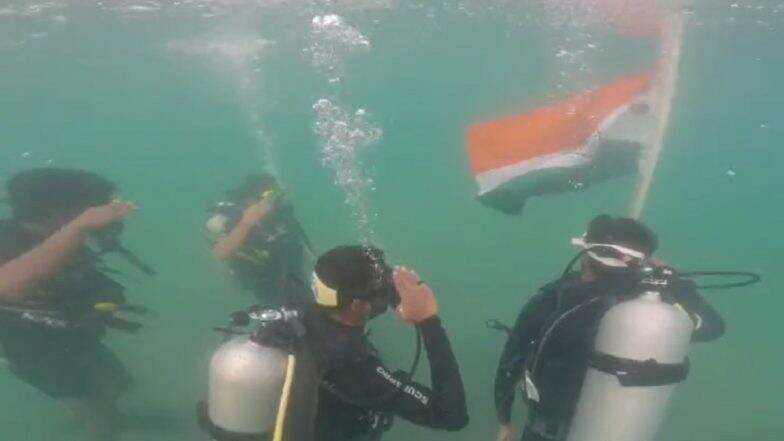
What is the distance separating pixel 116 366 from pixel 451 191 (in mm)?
65322

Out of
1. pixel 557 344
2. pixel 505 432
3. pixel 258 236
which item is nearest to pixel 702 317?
pixel 557 344

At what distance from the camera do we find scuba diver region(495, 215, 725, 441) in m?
4.91

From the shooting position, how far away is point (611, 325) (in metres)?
4.96

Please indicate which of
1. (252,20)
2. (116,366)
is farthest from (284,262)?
(252,20)

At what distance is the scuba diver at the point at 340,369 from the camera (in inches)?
153

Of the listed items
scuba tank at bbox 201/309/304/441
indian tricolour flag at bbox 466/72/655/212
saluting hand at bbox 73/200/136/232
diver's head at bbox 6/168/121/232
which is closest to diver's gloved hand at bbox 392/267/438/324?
scuba tank at bbox 201/309/304/441

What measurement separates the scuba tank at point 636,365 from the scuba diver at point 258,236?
4.68 meters

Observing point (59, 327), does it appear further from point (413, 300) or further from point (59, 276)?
point (413, 300)

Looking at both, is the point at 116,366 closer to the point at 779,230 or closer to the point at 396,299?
the point at 396,299

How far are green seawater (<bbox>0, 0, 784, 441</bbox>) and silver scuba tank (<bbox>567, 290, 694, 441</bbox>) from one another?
5.62 metres

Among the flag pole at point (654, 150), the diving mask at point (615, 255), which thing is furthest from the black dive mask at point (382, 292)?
the flag pole at point (654, 150)

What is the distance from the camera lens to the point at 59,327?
7668 millimetres

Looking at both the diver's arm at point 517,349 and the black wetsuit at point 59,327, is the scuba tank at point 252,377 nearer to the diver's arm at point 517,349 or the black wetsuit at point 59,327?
the diver's arm at point 517,349

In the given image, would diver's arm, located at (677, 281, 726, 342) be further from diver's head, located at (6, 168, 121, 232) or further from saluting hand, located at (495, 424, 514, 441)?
diver's head, located at (6, 168, 121, 232)
